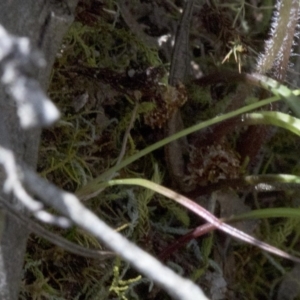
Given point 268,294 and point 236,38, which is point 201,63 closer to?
point 236,38

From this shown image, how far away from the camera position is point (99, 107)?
1.00m

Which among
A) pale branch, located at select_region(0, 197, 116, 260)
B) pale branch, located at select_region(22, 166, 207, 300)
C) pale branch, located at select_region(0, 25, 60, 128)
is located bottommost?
pale branch, located at select_region(0, 197, 116, 260)

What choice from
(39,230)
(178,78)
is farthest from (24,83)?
(178,78)

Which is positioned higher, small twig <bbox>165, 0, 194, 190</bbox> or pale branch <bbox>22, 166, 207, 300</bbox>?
pale branch <bbox>22, 166, 207, 300</bbox>

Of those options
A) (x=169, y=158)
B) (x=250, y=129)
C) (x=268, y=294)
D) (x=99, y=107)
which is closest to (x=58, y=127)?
(x=99, y=107)

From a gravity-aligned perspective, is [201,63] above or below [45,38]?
below

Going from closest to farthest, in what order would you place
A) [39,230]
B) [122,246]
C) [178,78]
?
[122,246] → [39,230] → [178,78]

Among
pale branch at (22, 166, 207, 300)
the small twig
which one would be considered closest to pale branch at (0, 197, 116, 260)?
pale branch at (22, 166, 207, 300)

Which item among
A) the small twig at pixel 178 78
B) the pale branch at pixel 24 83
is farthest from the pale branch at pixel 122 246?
the small twig at pixel 178 78

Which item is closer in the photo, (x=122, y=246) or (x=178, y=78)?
(x=122, y=246)

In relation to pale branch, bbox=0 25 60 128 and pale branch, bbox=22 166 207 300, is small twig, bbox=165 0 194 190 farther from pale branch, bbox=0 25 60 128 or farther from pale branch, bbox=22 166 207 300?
pale branch, bbox=22 166 207 300

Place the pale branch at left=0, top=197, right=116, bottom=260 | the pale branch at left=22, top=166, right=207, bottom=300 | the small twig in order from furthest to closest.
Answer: the small twig, the pale branch at left=0, top=197, right=116, bottom=260, the pale branch at left=22, top=166, right=207, bottom=300

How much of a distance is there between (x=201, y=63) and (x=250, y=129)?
0.20 meters

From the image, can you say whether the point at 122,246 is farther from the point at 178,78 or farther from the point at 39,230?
the point at 178,78
